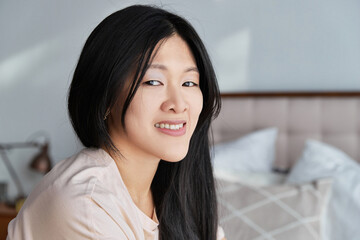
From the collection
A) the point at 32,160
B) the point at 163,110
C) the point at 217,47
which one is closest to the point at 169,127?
the point at 163,110

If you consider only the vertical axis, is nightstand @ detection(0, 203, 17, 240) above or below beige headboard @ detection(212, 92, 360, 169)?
below

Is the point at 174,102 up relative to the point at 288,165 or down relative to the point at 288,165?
up

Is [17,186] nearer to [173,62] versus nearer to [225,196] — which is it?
[225,196]

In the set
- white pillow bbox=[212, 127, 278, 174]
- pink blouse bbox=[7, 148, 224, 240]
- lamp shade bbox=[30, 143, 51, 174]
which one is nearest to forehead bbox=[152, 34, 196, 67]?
pink blouse bbox=[7, 148, 224, 240]

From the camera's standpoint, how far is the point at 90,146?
43.6 inches

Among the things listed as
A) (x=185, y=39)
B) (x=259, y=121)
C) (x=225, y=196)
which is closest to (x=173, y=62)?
(x=185, y=39)

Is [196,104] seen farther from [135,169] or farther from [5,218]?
[5,218]

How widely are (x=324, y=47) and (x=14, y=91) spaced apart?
222cm

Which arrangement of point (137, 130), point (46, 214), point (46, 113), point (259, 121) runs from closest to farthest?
point (46, 214) → point (137, 130) → point (259, 121) → point (46, 113)

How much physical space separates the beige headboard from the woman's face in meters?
1.58

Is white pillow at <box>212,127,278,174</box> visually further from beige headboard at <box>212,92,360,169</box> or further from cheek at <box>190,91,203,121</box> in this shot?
cheek at <box>190,91,203,121</box>

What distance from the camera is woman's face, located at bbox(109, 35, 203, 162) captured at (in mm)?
1015

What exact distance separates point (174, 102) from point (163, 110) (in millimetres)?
32

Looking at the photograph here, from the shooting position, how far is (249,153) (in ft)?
8.07
